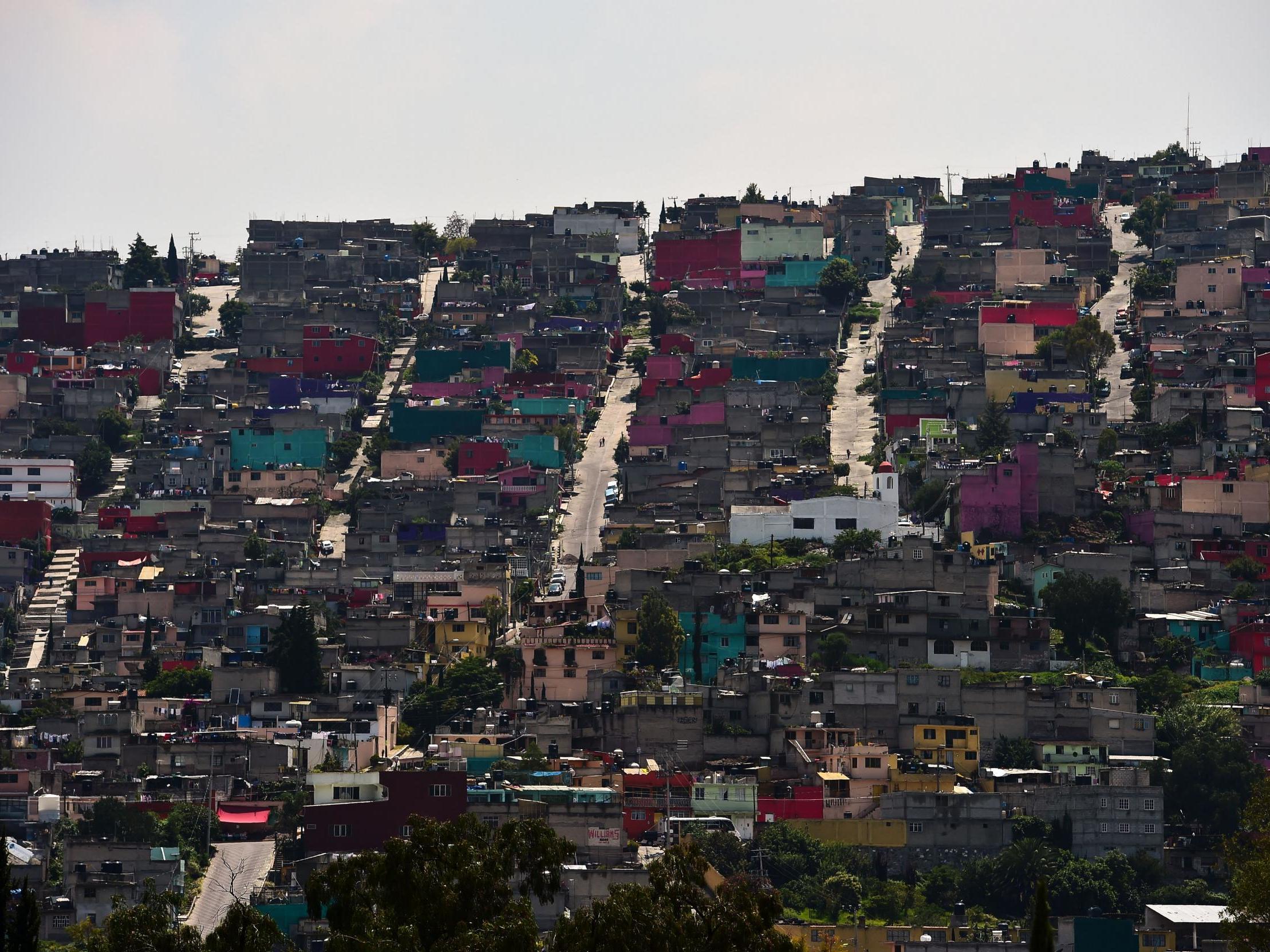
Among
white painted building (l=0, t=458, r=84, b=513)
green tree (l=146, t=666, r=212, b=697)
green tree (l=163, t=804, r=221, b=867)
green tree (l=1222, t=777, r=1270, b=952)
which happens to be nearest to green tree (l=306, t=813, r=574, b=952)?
green tree (l=1222, t=777, r=1270, b=952)

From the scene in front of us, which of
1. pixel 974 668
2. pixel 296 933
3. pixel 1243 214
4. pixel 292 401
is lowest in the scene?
pixel 296 933

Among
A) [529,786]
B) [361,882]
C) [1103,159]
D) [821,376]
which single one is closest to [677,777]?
[529,786]

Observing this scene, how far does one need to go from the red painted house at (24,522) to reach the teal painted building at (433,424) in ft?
39.8

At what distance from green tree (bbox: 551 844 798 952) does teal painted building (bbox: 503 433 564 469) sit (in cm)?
5641

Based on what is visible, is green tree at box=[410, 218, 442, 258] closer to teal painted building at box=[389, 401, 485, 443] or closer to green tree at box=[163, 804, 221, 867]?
teal painted building at box=[389, 401, 485, 443]

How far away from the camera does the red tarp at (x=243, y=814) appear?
69.8 meters

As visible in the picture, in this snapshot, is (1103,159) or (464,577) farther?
(1103,159)

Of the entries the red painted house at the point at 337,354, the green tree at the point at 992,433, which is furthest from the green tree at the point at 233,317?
the green tree at the point at 992,433

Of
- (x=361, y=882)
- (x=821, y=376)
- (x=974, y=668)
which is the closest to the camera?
(x=361, y=882)

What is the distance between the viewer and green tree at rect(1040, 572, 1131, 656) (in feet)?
260

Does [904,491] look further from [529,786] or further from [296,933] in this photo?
[296,933]

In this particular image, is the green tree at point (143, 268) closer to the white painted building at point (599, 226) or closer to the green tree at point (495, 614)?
the white painted building at point (599, 226)

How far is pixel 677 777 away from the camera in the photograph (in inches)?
2749

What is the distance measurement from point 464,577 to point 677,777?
15596mm
